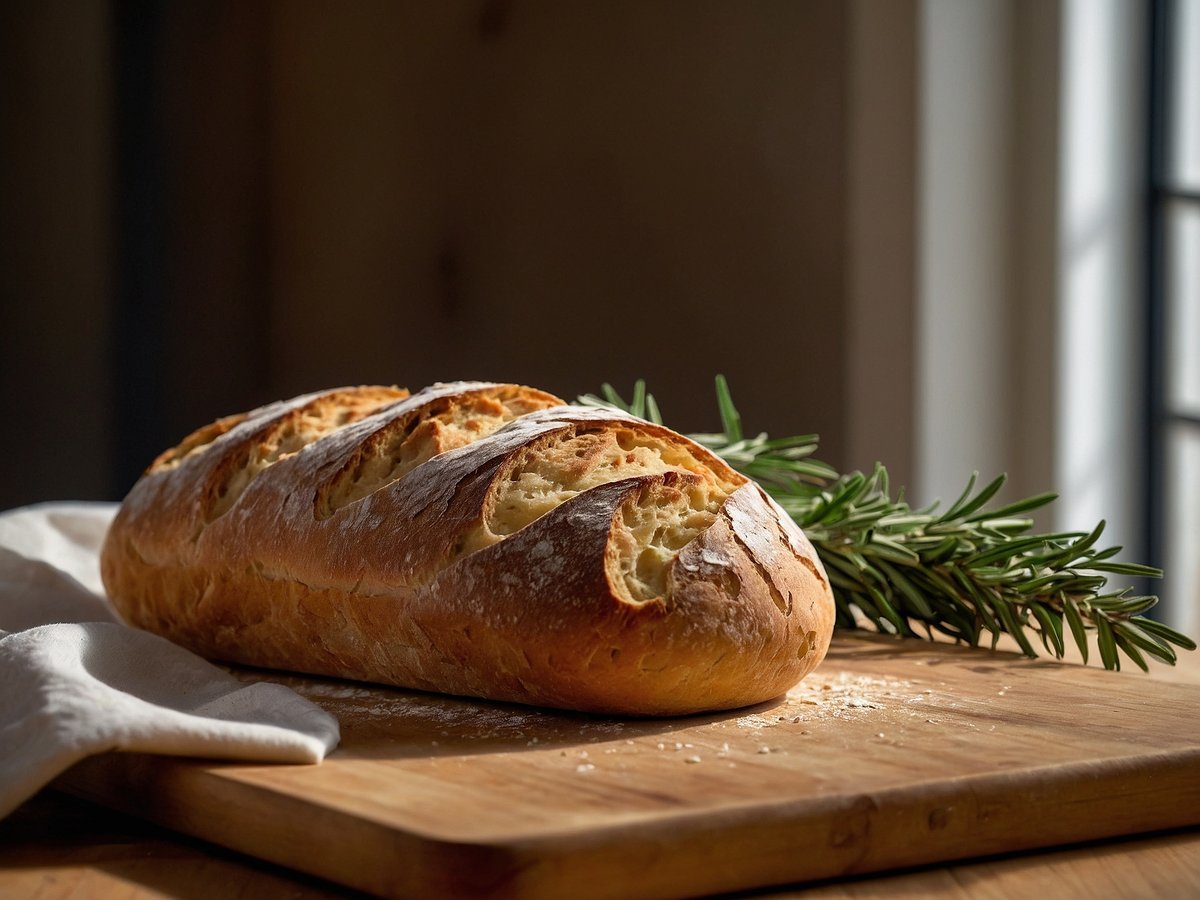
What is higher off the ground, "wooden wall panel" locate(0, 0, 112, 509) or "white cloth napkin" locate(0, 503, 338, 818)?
"wooden wall panel" locate(0, 0, 112, 509)

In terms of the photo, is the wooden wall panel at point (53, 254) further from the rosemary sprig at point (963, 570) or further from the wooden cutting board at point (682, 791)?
the wooden cutting board at point (682, 791)

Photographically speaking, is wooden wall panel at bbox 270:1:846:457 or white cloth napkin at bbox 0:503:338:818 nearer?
white cloth napkin at bbox 0:503:338:818

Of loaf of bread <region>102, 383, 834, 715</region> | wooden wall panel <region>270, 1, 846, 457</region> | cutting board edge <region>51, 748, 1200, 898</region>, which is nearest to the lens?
cutting board edge <region>51, 748, 1200, 898</region>

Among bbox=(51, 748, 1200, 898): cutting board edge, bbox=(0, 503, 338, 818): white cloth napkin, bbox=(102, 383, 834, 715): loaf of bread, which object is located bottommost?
bbox=(51, 748, 1200, 898): cutting board edge

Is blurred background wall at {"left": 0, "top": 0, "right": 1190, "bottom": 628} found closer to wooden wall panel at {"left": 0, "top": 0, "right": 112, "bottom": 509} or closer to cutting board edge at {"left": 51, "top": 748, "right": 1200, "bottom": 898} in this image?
wooden wall panel at {"left": 0, "top": 0, "right": 112, "bottom": 509}

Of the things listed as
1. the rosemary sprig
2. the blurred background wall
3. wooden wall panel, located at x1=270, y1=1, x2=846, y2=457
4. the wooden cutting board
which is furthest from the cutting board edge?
wooden wall panel, located at x1=270, y1=1, x2=846, y2=457

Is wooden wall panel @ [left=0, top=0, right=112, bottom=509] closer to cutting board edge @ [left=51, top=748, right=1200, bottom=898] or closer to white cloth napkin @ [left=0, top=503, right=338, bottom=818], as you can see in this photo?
white cloth napkin @ [left=0, top=503, right=338, bottom=818]

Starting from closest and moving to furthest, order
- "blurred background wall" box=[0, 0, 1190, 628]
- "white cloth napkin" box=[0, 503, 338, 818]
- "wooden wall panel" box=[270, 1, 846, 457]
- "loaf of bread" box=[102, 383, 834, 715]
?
"white cloth napkin" box=[0, 503, 338, 818] < "loaf of bread" box=[102, 383, 834, 715] < "blurred background wall" box=[0, 0, 1190, 628] < "wooden wall panel" box=[270, 1, 846, 457]

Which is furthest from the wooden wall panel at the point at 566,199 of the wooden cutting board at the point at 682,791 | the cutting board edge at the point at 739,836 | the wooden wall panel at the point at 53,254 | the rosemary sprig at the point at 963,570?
the cutting board edge at the point at 739,836
